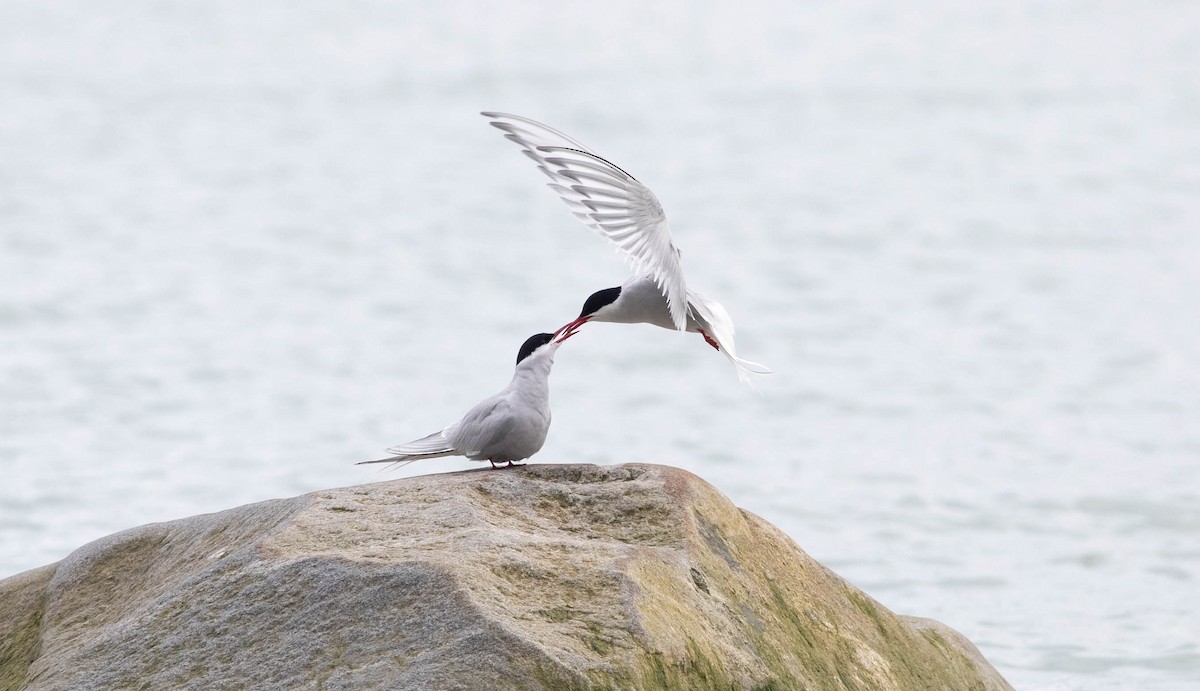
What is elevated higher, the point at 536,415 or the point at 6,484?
the point at 536,415

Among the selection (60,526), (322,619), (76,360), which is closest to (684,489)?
(322,619)

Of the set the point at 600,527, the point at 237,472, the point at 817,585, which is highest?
the point at 600,527

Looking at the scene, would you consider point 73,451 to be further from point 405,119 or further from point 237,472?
point 405,119

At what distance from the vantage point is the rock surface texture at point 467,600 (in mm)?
4113

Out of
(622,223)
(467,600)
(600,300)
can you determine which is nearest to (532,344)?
(600,300)

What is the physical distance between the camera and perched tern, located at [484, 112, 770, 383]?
566 centimetres

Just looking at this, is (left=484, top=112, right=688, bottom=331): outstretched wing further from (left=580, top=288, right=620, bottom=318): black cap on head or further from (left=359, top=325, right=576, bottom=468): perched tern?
(left=359, top=325, right=576, bottom=468): perched tern

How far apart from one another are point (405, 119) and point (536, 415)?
2070cm

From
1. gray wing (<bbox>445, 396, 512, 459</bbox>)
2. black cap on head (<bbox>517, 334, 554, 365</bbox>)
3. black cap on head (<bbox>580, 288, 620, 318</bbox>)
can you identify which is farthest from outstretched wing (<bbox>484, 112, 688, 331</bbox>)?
gray wing (<bbox>445, 396, 512, 459</bbox>)

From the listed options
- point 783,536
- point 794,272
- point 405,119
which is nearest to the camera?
point 783,536

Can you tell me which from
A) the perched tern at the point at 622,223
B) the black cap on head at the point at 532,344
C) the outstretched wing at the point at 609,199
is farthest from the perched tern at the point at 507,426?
the outstretched wing at the point at 609,199

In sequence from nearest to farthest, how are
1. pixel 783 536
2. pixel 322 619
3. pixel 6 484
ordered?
1. pixel 322 619
2. pixel 783 536
3. pixel 6 484

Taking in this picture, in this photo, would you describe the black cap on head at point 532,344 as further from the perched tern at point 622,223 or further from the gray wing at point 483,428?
the gray wing at point 483,428

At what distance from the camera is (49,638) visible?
4898mm
